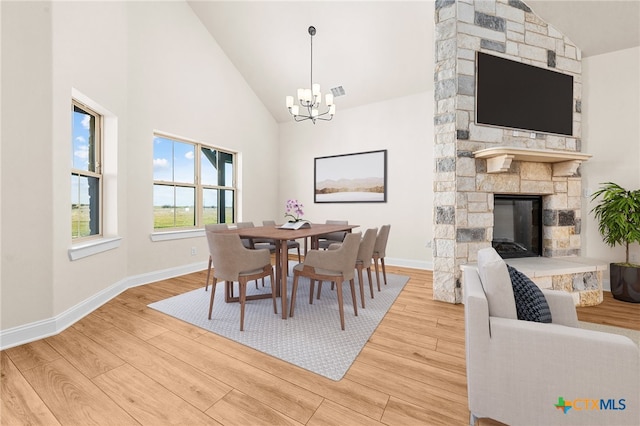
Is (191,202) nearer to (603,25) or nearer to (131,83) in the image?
(131,83)

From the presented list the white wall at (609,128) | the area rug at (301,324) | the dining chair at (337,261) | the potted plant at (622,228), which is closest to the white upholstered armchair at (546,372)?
the area rug at (301,324)

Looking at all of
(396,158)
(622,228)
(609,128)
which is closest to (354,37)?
(396,158)

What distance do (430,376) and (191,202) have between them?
4.11 m

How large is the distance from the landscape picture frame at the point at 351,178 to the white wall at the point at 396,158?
9cm

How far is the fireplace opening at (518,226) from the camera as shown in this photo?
3100mm

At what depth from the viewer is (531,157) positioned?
2750 millimetres

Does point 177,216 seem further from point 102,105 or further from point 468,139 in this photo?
point 468,139

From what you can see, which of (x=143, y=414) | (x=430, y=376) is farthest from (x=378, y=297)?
(x=143, y=414)

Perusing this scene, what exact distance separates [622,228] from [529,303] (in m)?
2.76

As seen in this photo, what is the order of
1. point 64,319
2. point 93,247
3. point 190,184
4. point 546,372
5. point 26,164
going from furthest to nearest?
point 190,184, point 93,247, point 64,319, point 26,164, point 546,372

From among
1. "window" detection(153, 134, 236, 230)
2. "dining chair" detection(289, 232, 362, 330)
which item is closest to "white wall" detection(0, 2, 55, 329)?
"window" detection(153, 134, 236, 230)

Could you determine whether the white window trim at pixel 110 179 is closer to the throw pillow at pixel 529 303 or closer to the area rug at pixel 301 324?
the area rug at pixel 301 324

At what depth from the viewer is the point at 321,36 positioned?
3.90 metres

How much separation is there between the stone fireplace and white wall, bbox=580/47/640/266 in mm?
623
